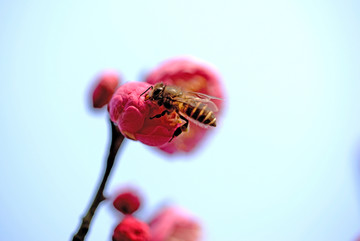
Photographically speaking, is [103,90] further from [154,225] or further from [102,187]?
[154,225]

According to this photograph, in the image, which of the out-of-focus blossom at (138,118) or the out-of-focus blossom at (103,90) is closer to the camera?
the out-of-focus blossom at (138,118)

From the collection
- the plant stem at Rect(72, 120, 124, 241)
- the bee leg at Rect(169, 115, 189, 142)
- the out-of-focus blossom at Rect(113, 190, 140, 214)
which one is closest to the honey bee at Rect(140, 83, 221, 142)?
the bee leg at Rect(169, 115, 189, 142)

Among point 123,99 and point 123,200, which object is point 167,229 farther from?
point 123,99

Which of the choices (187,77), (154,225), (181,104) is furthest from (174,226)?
(187,77)

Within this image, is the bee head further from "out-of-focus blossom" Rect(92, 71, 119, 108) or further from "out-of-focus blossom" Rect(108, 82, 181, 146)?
"out-of-focus blossom" Rect(92, 71, 119, 108)

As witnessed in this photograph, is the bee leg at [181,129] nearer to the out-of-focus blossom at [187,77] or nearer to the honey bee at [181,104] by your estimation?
the honey bee at [181,104]

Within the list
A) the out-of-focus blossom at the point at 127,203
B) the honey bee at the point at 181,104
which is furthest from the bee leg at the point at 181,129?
the out-of-focus blossom at the point at 127,203

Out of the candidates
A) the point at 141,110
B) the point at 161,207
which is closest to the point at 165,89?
the point at 141,110
